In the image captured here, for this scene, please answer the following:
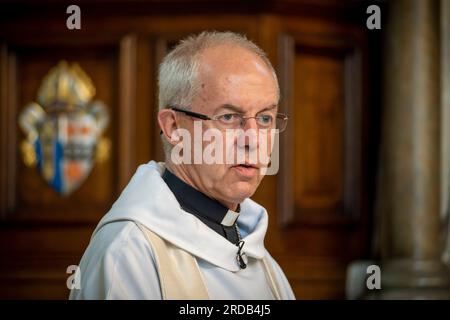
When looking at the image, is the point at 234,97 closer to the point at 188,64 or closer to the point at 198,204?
the point at 188,64

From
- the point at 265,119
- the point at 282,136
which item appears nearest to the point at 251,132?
the point at 265,119

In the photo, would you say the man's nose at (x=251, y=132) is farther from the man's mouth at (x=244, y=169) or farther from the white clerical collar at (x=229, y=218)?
the white clerical collar at (x=229, y=218)

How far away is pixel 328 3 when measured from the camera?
13.9ft

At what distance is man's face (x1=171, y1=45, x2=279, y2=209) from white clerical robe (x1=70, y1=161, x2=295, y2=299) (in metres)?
0.11

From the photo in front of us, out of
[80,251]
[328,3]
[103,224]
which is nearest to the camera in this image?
[103,224]

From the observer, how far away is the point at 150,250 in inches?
60.4

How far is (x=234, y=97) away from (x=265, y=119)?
0.07m

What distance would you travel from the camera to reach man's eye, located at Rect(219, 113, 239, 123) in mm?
1572

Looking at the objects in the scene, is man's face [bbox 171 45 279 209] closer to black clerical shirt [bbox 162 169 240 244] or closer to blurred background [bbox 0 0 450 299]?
black clerical shirt [bbox 162 169 240 244]

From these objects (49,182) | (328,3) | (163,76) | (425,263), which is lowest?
(425,263)

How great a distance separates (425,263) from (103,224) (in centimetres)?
283

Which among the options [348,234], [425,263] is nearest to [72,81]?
[348,234]

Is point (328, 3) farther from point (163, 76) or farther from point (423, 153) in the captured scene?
point (163, 76)
